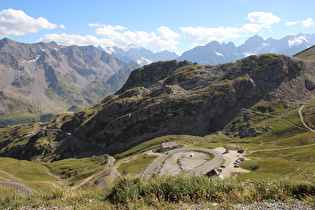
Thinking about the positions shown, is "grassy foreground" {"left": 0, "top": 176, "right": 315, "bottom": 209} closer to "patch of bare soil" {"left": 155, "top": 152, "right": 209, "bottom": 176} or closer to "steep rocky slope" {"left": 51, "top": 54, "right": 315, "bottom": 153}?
"patch of bare soil" {"left": 155, "top": 152, "right": 209, "bottom": 176}

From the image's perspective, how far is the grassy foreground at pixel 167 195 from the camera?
640 inches

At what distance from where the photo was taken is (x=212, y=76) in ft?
638

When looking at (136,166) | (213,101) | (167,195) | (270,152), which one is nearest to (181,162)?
(136,166)

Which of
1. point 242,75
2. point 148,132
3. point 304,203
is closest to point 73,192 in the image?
point 304,203

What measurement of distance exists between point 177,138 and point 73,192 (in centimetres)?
12379

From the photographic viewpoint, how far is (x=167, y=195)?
18297 millimetres

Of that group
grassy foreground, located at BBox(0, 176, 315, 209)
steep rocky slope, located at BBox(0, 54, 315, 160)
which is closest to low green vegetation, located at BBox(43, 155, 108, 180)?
steep rocky slope, located at BBox(0, 54, 315, 160)

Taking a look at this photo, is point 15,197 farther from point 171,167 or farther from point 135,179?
point 171,167

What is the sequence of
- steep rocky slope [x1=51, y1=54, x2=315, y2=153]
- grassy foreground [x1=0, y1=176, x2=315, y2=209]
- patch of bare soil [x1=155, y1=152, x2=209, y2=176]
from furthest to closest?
1. steep rocky slope [x1=51, y1=54, x2=315, y2=153]
2. patch of bare soil [x1=155, y1=152, x2=209, y2=176]
3. grassy foreground [x1=0, y1=176, x2=315, y2=209]

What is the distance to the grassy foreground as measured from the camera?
16250 mm

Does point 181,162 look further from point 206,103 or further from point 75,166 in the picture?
point 75,166

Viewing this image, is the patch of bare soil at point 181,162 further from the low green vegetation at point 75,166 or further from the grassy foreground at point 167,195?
the low green vegetation at point 75,166

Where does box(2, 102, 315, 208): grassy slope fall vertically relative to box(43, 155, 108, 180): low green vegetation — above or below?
above

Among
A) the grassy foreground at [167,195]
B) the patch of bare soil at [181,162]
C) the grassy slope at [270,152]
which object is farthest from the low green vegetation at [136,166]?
the grassy foreground at [167,195]
